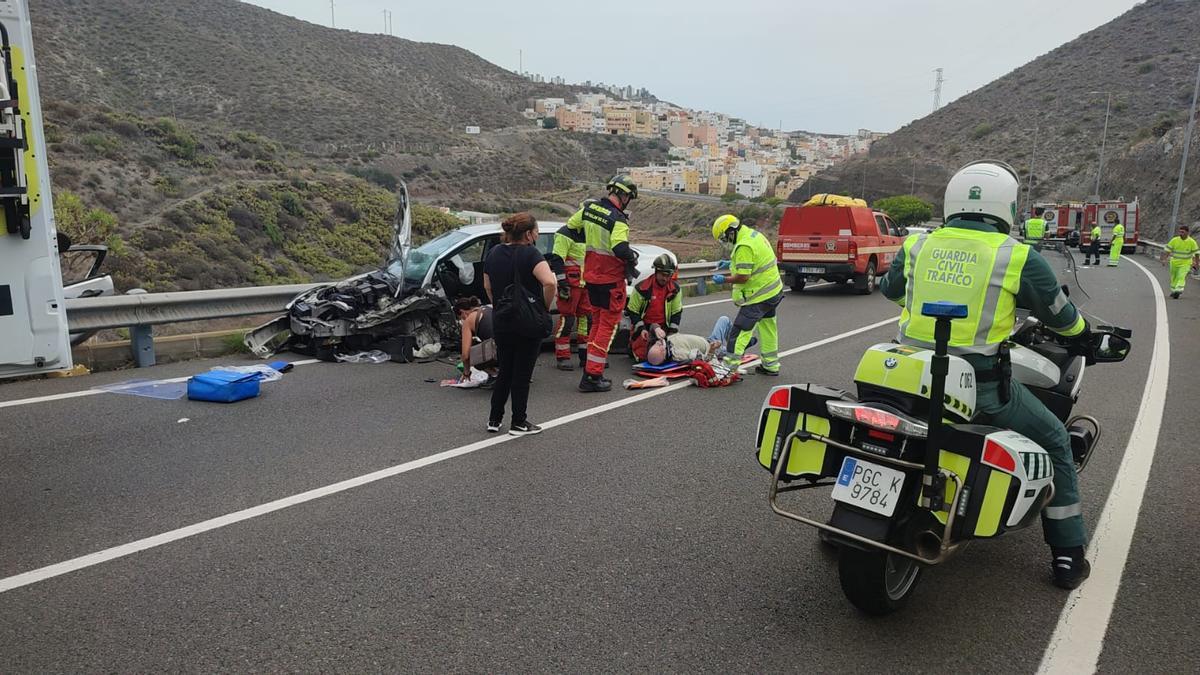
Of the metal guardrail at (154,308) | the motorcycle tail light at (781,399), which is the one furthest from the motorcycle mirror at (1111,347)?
the metal guardrail at (154,308)

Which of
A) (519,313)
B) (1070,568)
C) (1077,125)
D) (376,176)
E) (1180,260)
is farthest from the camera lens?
(1077,125)

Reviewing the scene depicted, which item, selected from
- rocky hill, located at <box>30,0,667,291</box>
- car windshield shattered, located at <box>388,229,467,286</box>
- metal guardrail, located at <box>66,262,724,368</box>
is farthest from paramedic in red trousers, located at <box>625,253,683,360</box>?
rocky hill, located at <box>30,0,667,291</box>

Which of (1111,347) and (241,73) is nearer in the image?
(1111,347)

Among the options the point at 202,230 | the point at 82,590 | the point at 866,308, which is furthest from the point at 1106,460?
the point at 202,230

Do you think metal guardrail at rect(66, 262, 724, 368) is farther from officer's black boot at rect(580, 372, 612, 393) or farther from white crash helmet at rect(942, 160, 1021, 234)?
white crash helmet at rect(942, 160, 1021, 234)

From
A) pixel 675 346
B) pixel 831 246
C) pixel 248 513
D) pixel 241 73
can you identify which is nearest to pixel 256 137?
pixel 241 73

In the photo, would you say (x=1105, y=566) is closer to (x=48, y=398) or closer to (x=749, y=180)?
(x=48, y=398)

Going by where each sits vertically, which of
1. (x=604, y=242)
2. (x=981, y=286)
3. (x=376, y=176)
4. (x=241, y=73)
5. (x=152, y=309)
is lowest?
(x=152, y=309)

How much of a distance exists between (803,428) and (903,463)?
0.46 metres

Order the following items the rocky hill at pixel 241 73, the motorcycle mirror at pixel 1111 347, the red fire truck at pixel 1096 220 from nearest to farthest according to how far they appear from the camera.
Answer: the motorcycle mirror at pixel 1111 347
the red fire truck at pixel 1096 220
the rocky hill at pixel 241 73

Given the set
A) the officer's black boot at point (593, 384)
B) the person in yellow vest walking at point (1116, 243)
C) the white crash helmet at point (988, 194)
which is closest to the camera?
the white crash helmet at point (988, 194)

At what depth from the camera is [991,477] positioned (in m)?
2.98

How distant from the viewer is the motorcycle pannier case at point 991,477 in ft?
9.77

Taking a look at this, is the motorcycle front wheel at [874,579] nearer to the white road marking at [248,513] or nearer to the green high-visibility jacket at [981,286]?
the green high-visibility jacket at [981,286]
